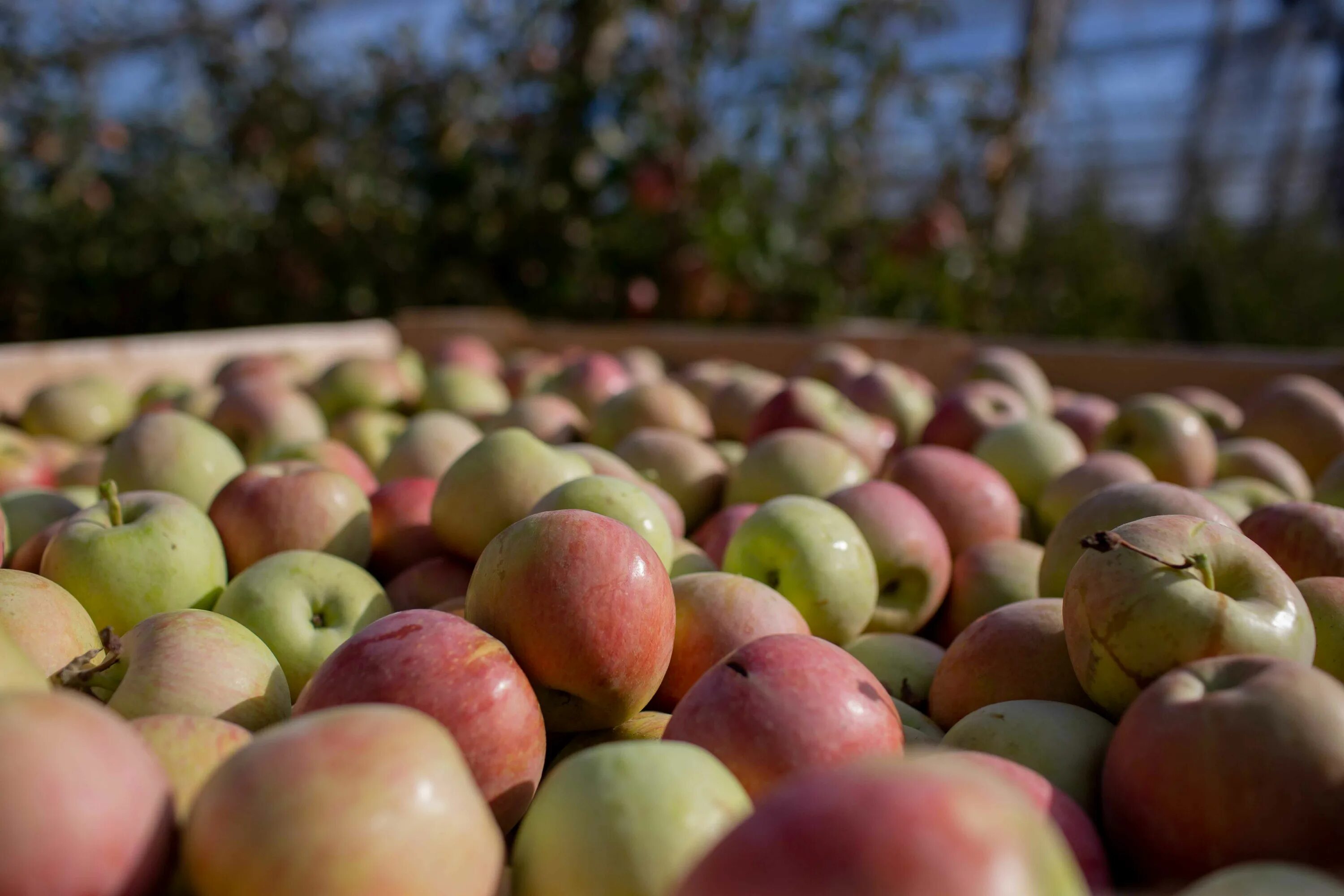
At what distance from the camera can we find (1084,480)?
2201mm

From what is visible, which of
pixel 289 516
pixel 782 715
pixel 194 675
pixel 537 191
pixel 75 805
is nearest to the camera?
pixel 75 805

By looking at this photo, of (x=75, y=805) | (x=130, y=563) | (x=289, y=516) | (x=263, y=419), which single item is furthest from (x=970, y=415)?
(x=75, y=805)

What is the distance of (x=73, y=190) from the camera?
23.6ft

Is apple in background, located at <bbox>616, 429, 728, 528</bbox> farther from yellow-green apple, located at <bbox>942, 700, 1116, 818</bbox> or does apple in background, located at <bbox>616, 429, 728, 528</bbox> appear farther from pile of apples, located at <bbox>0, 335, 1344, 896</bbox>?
yellow-green apple, located at <bbox>942, 700, 1116, 818</bbox>

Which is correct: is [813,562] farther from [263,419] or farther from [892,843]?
[263,419]

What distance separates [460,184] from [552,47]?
1.01 meters

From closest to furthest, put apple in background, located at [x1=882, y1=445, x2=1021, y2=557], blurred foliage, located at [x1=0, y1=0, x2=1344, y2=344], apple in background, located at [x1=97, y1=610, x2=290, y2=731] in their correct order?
apple in background, located at [x1=97, y1=610, x2=290, y2=731], apple in background, located at [x1=882, y1=445, x2=1021, y2=557], blurred foliage, located at [x1=0, y1=0, x2=1344, y2=344]

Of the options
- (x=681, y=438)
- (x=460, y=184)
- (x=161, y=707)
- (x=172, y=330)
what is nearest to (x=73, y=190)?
(x=172, y=330)

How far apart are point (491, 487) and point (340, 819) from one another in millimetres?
1040

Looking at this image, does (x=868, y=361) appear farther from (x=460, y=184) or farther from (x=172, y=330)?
(x=172, y=330)

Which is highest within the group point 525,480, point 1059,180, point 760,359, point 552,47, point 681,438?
point 552,47

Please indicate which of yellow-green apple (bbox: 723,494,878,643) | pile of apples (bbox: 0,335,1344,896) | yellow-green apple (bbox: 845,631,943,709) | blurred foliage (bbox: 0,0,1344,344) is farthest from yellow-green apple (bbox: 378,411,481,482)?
blurred foliage (bbox: 0,0,1344,344)

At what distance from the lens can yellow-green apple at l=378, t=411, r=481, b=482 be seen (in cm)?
232

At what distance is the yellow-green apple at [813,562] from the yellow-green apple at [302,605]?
63 centimetres
